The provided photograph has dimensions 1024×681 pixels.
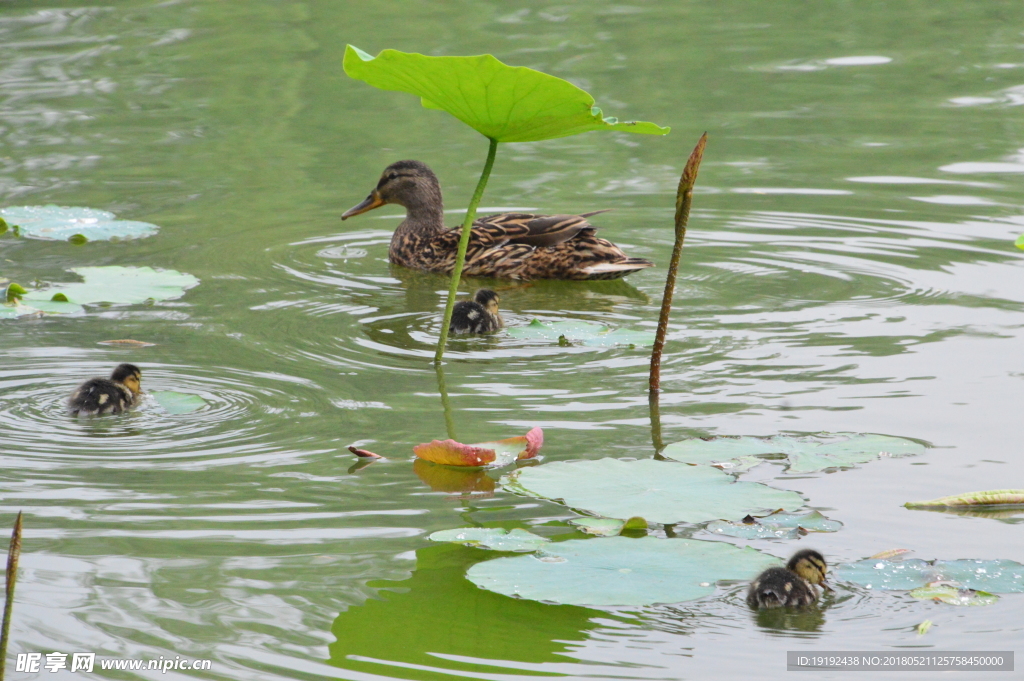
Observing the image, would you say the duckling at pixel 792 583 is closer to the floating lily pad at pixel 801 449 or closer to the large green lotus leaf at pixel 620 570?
the large green lotus leaf at pixel 620 570

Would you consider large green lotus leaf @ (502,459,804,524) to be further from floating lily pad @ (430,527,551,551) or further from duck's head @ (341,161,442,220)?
duck's head @ (341,161,442,220)

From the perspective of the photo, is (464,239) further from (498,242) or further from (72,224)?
(72,224)

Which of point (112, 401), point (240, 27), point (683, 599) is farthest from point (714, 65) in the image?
point (683, 599)

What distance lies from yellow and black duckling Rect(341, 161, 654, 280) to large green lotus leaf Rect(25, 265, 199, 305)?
181 centimetres

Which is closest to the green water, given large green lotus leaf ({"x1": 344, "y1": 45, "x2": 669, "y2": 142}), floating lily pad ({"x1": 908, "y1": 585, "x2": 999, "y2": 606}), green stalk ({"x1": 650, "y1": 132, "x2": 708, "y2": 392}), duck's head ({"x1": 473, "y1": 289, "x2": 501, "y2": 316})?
floating lily pad ({"x1": 908, "y1": 585, "x2": 999, "y2": 606})

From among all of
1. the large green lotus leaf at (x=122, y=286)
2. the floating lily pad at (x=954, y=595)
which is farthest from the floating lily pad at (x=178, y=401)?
the floating lily pad at (x=954, y=595)

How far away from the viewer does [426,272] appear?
9.20 metres

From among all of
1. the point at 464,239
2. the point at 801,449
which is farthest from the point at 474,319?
the point at 801,449

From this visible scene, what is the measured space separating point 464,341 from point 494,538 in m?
2.92

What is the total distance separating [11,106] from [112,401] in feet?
30.3

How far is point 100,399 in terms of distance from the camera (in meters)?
5.53

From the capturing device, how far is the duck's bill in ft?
32.4

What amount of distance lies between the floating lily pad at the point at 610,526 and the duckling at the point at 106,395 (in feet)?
7.53

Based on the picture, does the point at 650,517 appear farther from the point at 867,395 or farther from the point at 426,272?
the point at 426,272
